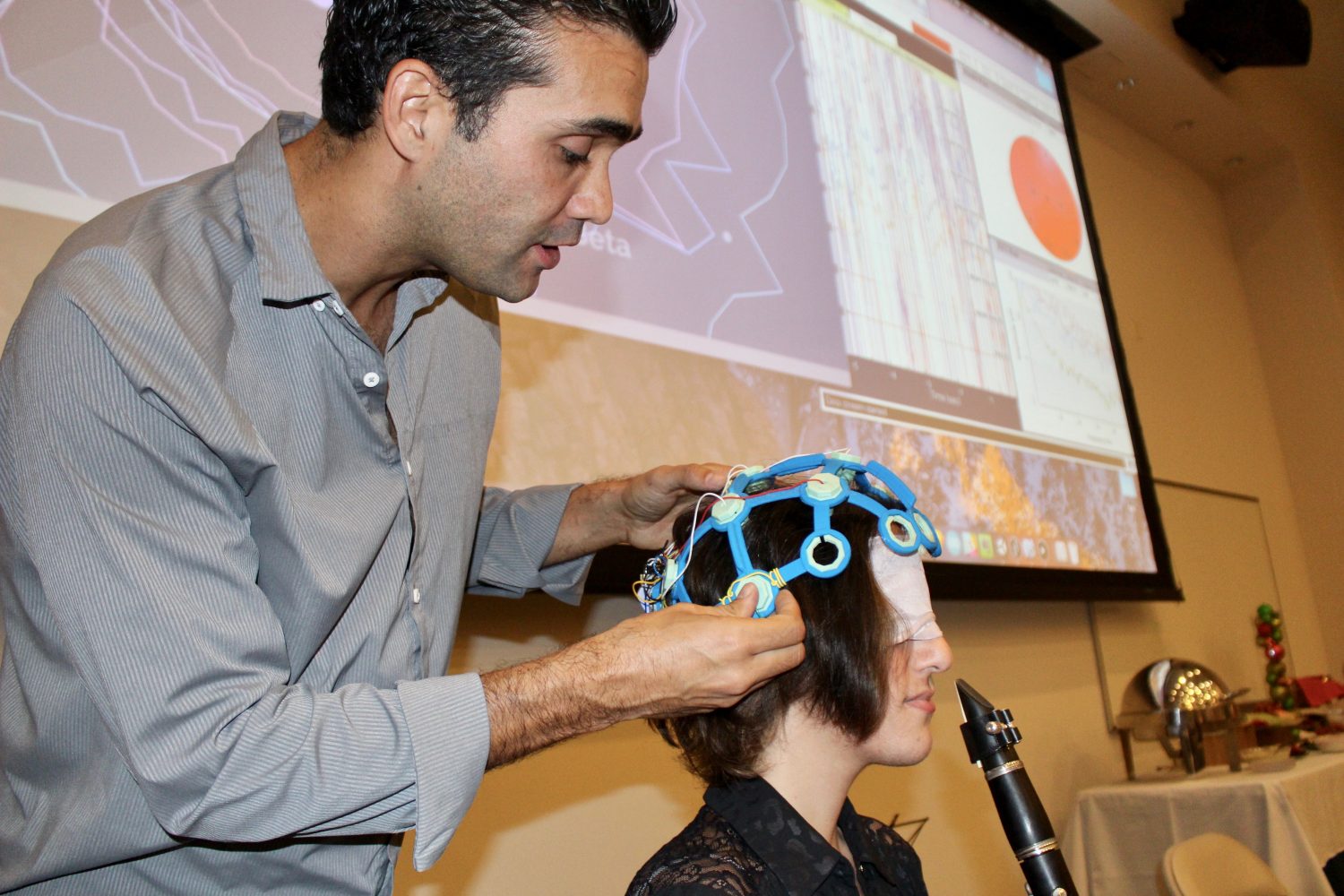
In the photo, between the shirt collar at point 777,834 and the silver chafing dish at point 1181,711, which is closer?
the shirt collar at point 777,834

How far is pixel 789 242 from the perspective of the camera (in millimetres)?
2609

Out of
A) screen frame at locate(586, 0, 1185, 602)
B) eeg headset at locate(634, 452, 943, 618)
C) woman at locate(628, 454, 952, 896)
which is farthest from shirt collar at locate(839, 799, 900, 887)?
screen frame at locate(586, 0, 1185, 602)

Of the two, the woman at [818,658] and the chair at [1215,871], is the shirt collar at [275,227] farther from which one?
the chair at [1215,871]

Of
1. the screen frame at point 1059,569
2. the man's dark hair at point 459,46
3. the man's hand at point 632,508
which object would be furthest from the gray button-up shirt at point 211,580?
the screen frame at point 1059,569

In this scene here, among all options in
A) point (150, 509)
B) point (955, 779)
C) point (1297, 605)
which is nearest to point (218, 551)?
point (150, 509)

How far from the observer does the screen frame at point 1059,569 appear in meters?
2.78

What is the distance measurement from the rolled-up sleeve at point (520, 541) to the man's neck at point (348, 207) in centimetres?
48

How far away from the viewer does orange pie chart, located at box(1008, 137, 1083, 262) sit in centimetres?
368

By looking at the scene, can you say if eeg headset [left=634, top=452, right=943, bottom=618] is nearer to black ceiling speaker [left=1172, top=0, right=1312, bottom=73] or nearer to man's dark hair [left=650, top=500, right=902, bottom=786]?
man's dark hair [left=650, top=500, right=902, bottom=786]

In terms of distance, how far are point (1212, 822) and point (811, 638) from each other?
1.93 metres

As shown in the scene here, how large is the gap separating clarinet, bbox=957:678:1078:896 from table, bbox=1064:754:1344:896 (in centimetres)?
163

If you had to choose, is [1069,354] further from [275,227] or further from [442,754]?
[442,754]

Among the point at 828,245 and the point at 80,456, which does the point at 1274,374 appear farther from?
the point at 80,456

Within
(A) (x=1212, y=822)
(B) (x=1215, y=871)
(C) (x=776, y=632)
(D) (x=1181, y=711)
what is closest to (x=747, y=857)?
(C) (x=776, y=632)
